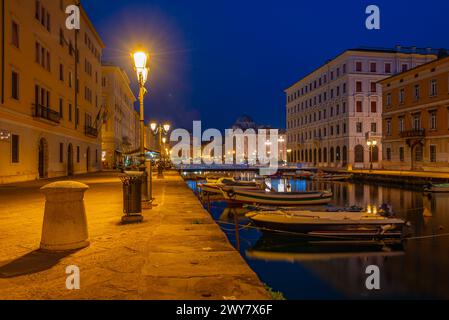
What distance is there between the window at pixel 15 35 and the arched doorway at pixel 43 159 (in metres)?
7.84

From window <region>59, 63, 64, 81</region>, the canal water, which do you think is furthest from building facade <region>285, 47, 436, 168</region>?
the canal water

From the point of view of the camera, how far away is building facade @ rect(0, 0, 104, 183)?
24.0 m

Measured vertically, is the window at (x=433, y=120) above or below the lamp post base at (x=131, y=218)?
above

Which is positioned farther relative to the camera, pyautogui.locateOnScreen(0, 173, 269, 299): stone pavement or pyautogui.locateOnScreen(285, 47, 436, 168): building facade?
pyautogui.locateOnScreen(285, 47, 436, 168): building facade

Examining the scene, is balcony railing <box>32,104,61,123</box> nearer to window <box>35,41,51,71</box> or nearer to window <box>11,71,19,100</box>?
window <box>11,71,19,100</box>

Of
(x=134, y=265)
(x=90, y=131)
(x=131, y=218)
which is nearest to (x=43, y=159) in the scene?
(x=90, y=131)

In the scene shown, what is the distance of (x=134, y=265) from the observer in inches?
237

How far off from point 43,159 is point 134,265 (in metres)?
28.1

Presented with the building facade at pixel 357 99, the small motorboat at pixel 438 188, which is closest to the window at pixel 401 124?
the building facade at pixel 357 99

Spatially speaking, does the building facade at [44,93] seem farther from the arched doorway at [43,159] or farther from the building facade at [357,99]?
the building facade at [357,99]

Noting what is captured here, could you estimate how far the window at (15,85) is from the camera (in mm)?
24688

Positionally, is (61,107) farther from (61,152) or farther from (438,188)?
(438,188)

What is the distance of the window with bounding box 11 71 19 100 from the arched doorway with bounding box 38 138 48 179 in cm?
534

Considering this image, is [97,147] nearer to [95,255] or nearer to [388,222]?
[388,222]
